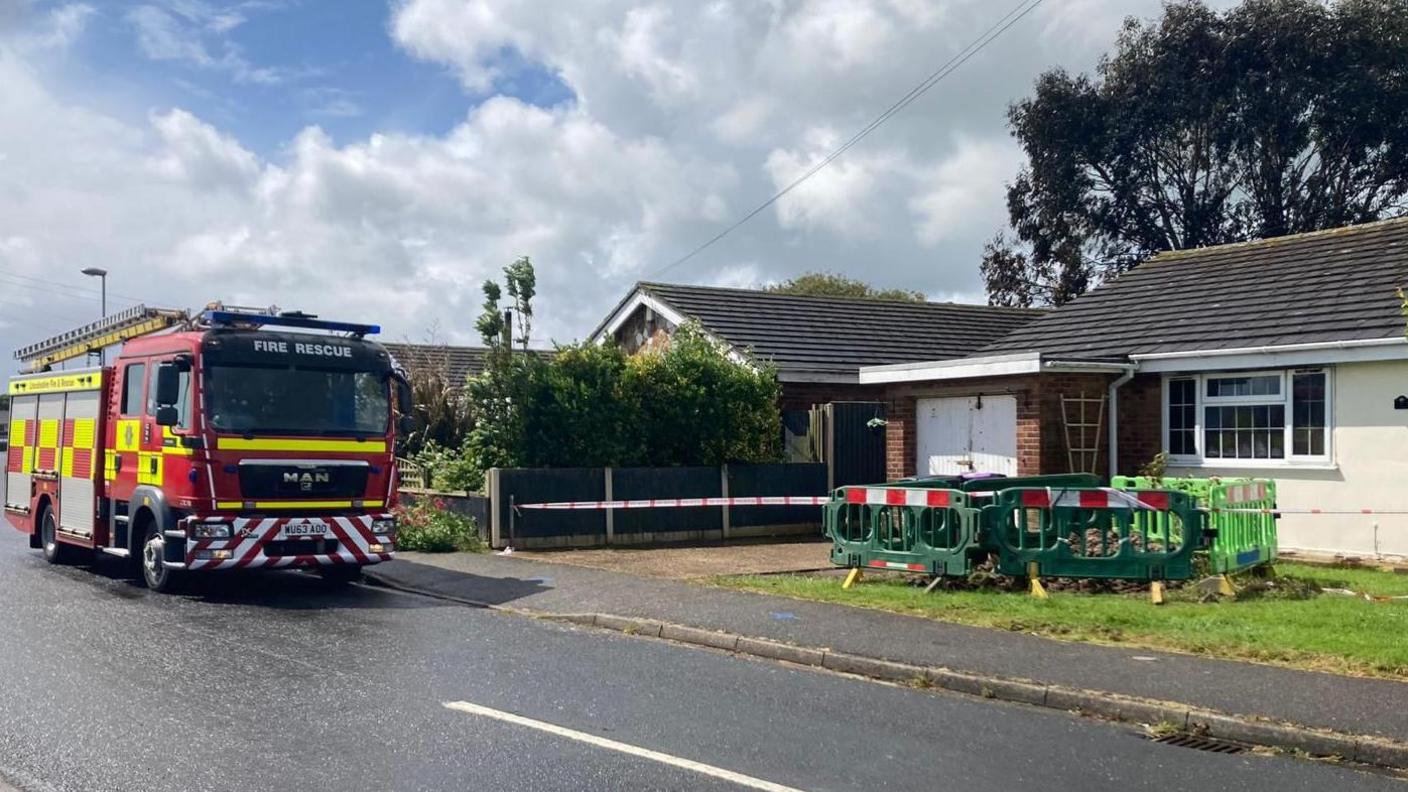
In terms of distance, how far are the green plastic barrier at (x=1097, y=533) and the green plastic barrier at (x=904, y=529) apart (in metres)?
0.31

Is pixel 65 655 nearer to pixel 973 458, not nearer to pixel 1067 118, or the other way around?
pixel 973 458

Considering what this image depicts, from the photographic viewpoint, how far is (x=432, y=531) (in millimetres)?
16703

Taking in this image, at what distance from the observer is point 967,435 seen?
17.9 metres

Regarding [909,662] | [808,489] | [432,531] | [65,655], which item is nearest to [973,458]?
[808,489]

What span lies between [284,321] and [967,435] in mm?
9749

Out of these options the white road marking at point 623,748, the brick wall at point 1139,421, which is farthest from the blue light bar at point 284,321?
the brick wall at point 1139,421

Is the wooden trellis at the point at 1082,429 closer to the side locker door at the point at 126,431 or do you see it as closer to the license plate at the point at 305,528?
the license plate at the point at 305,528

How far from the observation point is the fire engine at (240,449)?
40.4 ft

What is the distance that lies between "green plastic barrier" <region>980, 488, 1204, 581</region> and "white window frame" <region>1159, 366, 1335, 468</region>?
400cm

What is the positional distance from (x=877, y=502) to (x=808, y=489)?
6.87 meters

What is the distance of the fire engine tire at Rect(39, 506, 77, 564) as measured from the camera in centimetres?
1558

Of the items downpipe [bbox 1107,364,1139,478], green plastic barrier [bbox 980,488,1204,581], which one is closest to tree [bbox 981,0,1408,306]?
downpipe [bbox 1107,364,1139,478]

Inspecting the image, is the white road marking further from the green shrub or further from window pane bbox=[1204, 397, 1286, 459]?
window pane bbox=[1204, 397, 1286, 459]

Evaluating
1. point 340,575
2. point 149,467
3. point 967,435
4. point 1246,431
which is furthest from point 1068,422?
point 149,467
